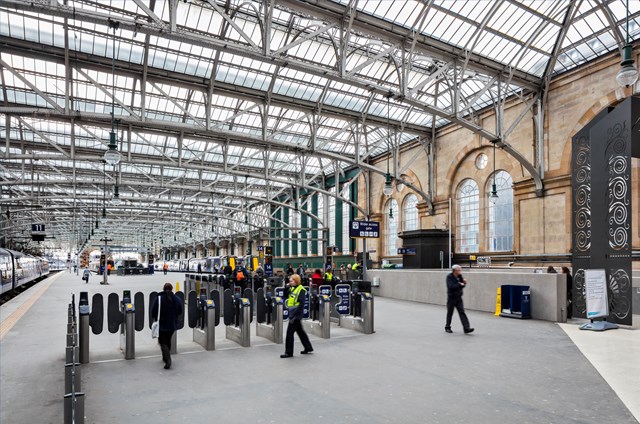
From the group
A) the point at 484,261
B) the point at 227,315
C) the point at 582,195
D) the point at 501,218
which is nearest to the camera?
the point at 227,315

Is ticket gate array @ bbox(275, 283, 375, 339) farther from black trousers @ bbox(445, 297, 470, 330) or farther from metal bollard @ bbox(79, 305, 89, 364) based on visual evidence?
metal bollard @ bbox(79, 305, 89, 364)

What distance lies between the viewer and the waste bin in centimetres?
1409

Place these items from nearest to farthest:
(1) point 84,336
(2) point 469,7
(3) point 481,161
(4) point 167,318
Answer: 1. (4) point 167,318
2. (1) point 84,336
3. (2) point 469,7
4. (3) point 481,161

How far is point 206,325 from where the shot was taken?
955 cm

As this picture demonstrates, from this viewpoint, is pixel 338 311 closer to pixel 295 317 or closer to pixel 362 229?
pixel 295 317

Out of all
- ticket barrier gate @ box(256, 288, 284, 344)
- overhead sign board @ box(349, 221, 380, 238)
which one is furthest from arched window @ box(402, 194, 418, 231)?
ticket barrier gate @ box(256, 288, 284, 344)

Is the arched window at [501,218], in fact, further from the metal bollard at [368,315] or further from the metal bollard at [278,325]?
the metal bollard at [278,325]

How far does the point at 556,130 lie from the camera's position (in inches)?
901

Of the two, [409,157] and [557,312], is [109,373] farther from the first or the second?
[409,157]

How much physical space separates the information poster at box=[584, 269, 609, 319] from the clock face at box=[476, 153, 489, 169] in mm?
16284

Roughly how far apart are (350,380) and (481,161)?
23.5 m

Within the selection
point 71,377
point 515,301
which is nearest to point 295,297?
point 71,377

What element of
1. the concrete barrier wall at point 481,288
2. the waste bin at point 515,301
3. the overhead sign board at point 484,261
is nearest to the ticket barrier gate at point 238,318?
the waste bin at point 515,301

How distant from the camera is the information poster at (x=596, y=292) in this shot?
11734 millimetres
